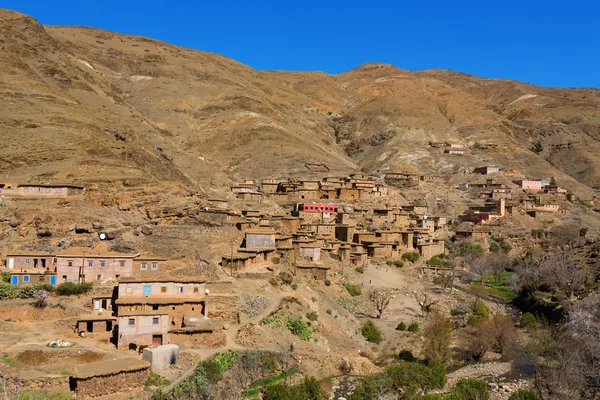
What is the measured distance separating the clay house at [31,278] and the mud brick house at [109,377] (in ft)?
27.9

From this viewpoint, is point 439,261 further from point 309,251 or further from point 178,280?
point 178,280

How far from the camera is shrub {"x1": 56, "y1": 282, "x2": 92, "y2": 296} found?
24203 mm

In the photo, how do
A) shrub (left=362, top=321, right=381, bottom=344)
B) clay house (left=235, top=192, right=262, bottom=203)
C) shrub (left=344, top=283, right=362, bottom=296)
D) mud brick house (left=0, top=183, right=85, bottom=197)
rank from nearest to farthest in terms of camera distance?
shrub (left=362, top=321, right=381, bottom=344) → mud brick house (left=0, top=183, right=85, bottom=197) → shrub (left=344, top=283, right=362, bottom=296) → clay house (left=235, top=192, right=262, bottom=203)

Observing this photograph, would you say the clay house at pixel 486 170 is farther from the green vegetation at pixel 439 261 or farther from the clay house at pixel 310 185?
the green vegetation at pixel 439 261

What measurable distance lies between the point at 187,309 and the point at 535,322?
21929mm

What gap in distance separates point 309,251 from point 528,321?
1446 cm

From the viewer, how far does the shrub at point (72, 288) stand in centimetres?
2420

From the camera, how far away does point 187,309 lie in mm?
23625

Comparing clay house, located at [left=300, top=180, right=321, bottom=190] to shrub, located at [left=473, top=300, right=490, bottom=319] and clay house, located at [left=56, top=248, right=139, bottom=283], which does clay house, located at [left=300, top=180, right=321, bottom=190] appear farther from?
clay house, located at [left=56, top=248, right=139, bottom=283]

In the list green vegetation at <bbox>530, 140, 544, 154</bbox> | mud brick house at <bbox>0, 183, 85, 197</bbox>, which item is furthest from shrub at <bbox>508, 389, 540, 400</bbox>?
green vegetation at <bbox>530, 140, 544, 154</bbox>

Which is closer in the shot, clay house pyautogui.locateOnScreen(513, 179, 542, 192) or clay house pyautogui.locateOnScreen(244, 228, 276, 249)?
clay house pyautogui.locateOnScreen(244, 228, 276, 249)

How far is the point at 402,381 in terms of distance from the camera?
70.6ft

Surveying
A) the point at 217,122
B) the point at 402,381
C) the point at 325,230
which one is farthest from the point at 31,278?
the point at 217,122

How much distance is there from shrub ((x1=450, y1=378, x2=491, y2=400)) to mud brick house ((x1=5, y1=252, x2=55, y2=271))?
1862 cm
